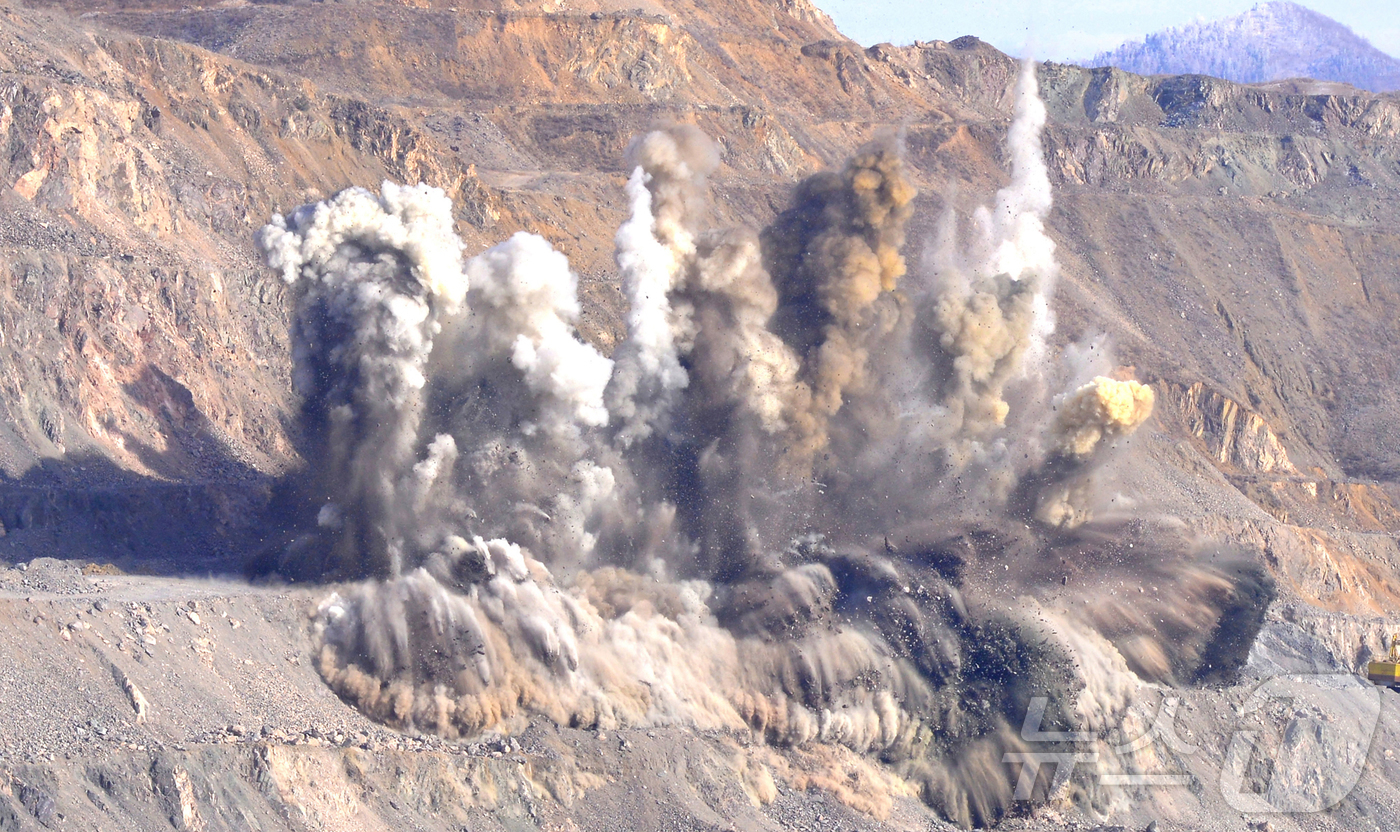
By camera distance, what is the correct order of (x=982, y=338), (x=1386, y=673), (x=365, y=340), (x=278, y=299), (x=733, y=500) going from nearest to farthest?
(x=365, y=340) < (x=733, y=500) < (x=982, y=338) < (x=1386, y=673) < (x=278, y=299)

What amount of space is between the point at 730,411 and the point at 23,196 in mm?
47176

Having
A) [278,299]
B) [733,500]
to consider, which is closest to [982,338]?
[733,500]

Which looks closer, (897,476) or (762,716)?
(762,716)

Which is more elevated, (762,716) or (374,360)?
(374,360)

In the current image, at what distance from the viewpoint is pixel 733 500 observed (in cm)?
9550

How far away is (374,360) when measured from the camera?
3393 inches

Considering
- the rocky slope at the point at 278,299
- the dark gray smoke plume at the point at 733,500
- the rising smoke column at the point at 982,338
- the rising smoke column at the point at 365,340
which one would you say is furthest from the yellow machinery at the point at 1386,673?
the rising smoke column at the point at 365,340

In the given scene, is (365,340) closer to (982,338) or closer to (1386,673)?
(982,338)

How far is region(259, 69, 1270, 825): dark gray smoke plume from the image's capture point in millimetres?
85812

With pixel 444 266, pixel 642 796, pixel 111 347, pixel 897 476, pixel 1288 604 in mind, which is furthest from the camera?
pixel 1288 604

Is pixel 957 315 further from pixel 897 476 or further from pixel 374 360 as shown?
pixel 374 360

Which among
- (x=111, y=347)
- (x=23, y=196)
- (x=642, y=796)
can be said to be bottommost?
(x=642, y=796)

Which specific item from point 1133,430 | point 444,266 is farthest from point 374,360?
point 1133,430

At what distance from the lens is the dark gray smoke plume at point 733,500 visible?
85812mm
